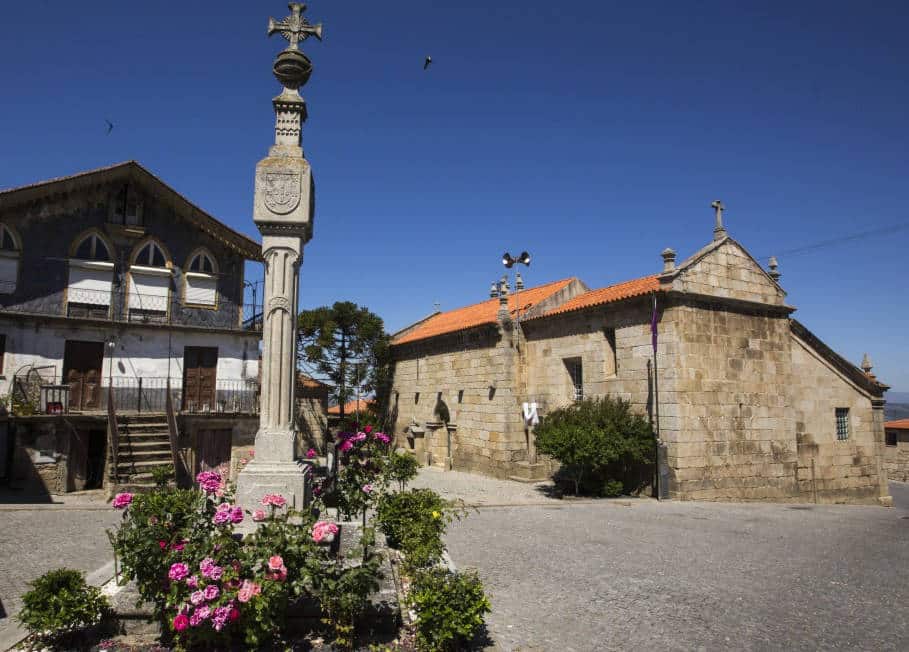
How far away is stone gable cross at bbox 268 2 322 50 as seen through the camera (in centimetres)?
763

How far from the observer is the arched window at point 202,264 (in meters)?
19.6

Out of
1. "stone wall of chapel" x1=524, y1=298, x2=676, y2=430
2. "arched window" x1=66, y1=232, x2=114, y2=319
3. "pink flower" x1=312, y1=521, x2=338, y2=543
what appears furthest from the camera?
"arched window" x1=66, y1=232, x2=114, y2=319

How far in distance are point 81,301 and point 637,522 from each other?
17315mm

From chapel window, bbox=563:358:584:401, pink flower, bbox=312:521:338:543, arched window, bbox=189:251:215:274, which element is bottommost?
pink flower, bbox=312:521:338:543

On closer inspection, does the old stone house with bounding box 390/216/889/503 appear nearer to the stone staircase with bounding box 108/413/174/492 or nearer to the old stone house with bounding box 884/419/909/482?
the stone staircase with bounding box 108/413/174/492

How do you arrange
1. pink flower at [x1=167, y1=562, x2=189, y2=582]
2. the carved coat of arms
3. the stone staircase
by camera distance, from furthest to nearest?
the stone staircase, the carved coat of arms, pink flower at [x1=167, y1=562, x2=189, y2=582]

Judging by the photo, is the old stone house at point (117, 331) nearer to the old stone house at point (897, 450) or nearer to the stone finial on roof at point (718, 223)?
the stone finial on roof at point (718, 223)

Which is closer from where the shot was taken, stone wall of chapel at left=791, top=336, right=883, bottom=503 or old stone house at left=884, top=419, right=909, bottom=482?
stone wall of chapel at left=791, top=336, right=883, bottom=503

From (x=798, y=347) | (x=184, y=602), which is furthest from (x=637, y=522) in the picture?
(x=798, y=347)

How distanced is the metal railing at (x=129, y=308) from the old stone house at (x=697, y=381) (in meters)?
8.74

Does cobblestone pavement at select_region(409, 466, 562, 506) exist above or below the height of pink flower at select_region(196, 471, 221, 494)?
below

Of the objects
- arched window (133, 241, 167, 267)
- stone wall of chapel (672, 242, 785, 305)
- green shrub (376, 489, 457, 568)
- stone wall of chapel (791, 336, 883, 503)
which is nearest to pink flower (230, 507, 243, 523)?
green shrub (376, 489, 457, 568)

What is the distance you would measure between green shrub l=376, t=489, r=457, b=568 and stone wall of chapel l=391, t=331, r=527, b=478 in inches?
469

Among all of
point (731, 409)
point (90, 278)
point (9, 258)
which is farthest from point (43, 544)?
point (731, 409)
